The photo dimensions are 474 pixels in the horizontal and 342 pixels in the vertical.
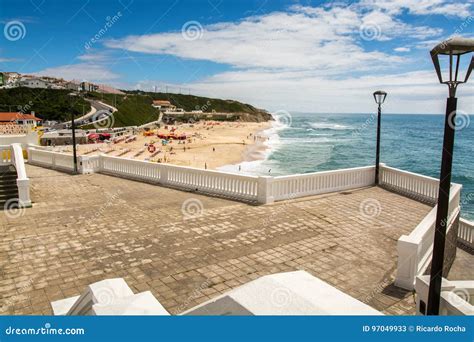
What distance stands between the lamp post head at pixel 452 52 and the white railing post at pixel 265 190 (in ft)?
25.5

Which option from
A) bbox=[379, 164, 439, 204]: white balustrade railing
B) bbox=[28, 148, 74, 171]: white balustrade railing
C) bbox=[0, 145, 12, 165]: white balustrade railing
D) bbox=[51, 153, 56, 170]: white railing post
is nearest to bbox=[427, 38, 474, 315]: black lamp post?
bbox=[379, 164, 439, 204]: white balustrade railing

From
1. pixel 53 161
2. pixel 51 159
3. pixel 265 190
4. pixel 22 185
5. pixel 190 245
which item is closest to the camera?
pixel 190 245

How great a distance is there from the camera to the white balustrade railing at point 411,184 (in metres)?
12.7

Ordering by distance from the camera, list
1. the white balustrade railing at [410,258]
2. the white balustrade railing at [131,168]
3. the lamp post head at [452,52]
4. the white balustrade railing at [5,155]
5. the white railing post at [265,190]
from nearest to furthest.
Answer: the lamp post head at [452,52] < the white balustrade railing at [410,258] < the white railing post at [265,190] < the white balustrade railing at [5,155] < the white balustrade railing at [131,168]

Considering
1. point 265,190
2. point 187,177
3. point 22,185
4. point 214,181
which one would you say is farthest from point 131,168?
point 265,190

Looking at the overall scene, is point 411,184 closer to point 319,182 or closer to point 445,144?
point 319,182

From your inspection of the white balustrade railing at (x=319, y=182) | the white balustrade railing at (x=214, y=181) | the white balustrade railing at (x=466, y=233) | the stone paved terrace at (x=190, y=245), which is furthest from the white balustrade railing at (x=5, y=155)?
the white balustrade railing at (x=466, y=233)

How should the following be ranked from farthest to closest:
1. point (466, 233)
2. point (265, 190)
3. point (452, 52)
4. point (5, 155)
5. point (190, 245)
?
point (5, 155) → point (265, 190) → point (466, 233) → point (190, 245) → point (452, 52)

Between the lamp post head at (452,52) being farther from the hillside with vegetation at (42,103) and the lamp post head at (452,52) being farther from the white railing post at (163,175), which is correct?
the hillside with vegetation at (42,103)

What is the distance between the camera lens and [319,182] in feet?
43.9

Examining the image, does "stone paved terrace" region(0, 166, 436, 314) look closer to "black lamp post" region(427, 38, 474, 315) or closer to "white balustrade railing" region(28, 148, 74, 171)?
"black lamp post" region(427, 38, 474, 315)

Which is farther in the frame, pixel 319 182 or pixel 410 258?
pixel 319 182

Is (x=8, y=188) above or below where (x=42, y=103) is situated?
below

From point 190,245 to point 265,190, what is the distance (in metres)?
4.15
